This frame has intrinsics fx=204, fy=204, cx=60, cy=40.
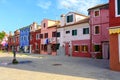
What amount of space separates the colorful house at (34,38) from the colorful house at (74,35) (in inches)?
423

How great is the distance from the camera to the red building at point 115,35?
1630 centimetres

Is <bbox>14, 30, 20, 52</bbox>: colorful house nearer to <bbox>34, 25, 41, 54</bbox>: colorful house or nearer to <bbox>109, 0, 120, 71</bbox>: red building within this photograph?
<bbox>34, 25, 41, 54</bbox>: colorful house

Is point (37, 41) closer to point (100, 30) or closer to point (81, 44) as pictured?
point (81, 44)

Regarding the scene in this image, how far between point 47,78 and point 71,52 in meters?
28.0

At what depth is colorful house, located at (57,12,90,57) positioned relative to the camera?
121 feet

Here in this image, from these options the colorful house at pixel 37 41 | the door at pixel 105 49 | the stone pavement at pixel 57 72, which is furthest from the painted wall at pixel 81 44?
the stone pavement at pixel 57 72

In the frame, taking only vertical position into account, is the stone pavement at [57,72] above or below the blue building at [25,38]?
below

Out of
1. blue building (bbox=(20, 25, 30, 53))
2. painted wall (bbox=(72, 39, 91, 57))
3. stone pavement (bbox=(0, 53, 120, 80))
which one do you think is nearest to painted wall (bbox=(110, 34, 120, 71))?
stone pavement (bbox=(0, 53, 120, 80))

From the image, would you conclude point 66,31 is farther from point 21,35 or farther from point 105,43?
point 21,35

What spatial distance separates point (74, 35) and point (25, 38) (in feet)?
83.6

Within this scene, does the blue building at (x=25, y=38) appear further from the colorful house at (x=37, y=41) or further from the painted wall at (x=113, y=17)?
the painted wall at (x=113, y=17)

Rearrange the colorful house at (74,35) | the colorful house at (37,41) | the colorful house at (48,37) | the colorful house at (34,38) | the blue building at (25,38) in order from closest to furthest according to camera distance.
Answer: the colorful house at (74,35), the colorful house at (48,37), the colorful house at (37,41), the colorful house at (34,38), the blue building at (25,38)

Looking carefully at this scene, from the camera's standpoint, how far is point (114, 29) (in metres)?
16.5

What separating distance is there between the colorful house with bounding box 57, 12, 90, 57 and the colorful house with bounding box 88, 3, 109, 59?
1624 millimetres
